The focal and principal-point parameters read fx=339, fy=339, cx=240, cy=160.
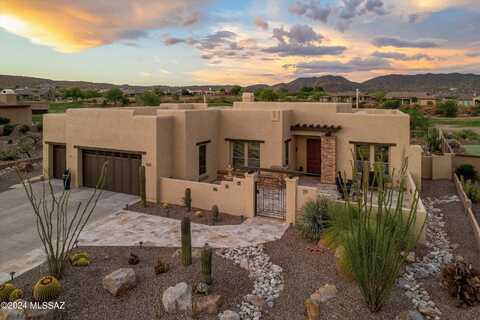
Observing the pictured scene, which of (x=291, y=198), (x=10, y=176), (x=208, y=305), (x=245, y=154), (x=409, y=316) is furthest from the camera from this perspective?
(x=10, y=176)

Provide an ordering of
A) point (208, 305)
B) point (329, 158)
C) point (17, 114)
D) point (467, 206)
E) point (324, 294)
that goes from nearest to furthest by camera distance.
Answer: point (208, 305) → point (324, 294) → point (467, 206) → point (329, 158) → point (17, 114)

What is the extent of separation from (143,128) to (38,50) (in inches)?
823

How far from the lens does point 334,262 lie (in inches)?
391

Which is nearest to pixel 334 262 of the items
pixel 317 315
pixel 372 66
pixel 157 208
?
pixel 317 315

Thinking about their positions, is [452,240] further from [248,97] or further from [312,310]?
[248,97]

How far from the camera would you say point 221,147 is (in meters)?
20.6

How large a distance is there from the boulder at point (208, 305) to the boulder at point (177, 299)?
0.61 feet

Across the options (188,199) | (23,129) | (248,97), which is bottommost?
(188,199)

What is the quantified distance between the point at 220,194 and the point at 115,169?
6.70 m

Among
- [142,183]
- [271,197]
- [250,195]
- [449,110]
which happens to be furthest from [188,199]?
[449,110]

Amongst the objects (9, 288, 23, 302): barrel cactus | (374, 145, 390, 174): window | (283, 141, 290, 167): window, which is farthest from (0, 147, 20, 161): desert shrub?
(374, 145, 390, 174): window

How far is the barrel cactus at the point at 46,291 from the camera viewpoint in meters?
7.98

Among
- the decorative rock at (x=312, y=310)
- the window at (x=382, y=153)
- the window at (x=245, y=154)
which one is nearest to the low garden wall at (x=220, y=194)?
the window at (x=245, y=154)

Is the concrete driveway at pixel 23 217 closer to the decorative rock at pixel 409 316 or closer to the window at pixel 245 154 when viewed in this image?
the window at pixel 245 154
